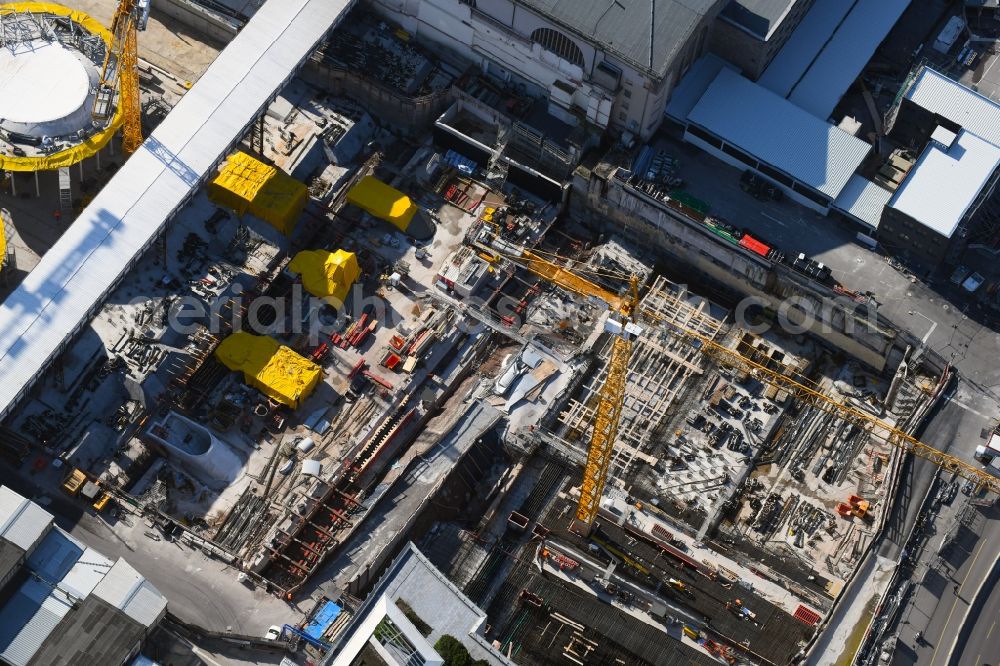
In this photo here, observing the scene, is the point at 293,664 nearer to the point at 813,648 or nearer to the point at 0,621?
the point at 0,621

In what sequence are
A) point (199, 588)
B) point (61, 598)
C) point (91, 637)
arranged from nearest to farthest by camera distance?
point (91, 637) < point (61, 598) < point (199, 588)

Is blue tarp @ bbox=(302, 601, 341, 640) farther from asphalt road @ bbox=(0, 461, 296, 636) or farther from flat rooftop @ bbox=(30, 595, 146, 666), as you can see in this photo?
flat rooftop @ bbox=(30, 595, 146, 666)

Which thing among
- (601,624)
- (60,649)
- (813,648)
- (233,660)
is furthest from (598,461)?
(60,649)

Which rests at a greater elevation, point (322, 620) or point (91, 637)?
point (322, 620)

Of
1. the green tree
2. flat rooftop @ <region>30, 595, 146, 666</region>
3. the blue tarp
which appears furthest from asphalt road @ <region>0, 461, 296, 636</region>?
the green tree

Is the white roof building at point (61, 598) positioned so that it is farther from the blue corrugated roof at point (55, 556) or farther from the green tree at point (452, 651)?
the green tree at point (452, 651)

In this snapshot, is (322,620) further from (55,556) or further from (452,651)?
(55,556)

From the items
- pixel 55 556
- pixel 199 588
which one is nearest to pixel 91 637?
pixel 55 556

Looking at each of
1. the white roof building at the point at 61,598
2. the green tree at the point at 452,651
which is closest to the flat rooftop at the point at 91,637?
the white roof building at the point at 61,598
